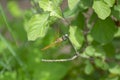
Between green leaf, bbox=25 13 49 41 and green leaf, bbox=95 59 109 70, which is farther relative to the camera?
green leaf, bbox=95 59 109 70

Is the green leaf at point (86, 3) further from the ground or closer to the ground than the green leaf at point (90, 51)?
further from the ground

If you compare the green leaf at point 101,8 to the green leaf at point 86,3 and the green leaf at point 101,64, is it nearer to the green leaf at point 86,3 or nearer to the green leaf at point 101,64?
the green leaf at point 86,3

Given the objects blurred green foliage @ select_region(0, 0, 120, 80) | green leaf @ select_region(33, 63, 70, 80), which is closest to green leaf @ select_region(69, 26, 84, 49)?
blurred green foliage @ select_region(0, 0, 120, 80)

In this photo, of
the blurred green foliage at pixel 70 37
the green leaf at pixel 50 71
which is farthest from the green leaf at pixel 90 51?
the green leaf at pixel 50 71

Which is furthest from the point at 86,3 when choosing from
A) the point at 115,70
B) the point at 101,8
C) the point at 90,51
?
the point at 115,70

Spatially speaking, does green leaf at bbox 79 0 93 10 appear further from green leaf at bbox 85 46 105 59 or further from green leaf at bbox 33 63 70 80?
green leaf at bbox 33 63 70 80

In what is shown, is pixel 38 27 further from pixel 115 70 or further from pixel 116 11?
pixel 115 70
